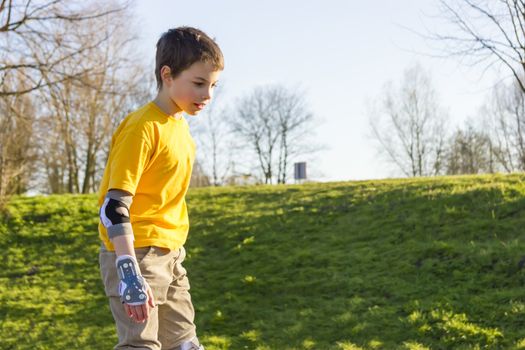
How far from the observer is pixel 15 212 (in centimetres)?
1450

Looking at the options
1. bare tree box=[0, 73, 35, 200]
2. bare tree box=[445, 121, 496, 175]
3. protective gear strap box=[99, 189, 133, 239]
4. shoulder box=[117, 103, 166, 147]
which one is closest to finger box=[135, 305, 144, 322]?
protective gear strap box=[99, 189, 133, 239]

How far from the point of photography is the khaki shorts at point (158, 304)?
8.64ft

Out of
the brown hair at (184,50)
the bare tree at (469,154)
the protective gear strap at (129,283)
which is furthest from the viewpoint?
the bare tree at (469,154)

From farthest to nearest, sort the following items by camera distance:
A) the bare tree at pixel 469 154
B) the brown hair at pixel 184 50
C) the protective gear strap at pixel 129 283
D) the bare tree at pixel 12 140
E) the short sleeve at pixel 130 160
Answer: the bare tree at pixel 469 154 → the bare tree at pixel 12 140 → the brown hair at pixel 184 50 → the short sleeve at pixel 130 160 → the protective gear strap at pixel 129 283

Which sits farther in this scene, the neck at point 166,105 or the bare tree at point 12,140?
the bare tree at point 12,140

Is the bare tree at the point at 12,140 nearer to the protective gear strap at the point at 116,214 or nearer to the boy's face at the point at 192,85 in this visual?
the boy's face at the point at 192,85

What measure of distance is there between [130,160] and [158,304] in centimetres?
70

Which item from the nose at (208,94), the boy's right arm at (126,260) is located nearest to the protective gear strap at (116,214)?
the boy's right arm at (126,260)

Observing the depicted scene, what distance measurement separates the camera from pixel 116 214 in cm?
254

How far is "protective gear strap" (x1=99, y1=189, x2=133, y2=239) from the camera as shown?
254 centimetres

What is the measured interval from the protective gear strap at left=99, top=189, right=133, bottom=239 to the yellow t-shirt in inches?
1.6

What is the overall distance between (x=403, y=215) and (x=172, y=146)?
941 cm

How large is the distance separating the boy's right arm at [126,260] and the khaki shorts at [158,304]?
0.13 m

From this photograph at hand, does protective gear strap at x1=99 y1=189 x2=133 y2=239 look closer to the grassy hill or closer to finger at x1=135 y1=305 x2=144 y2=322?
finger at x1=135 y1=305 x2=144 y2=322
